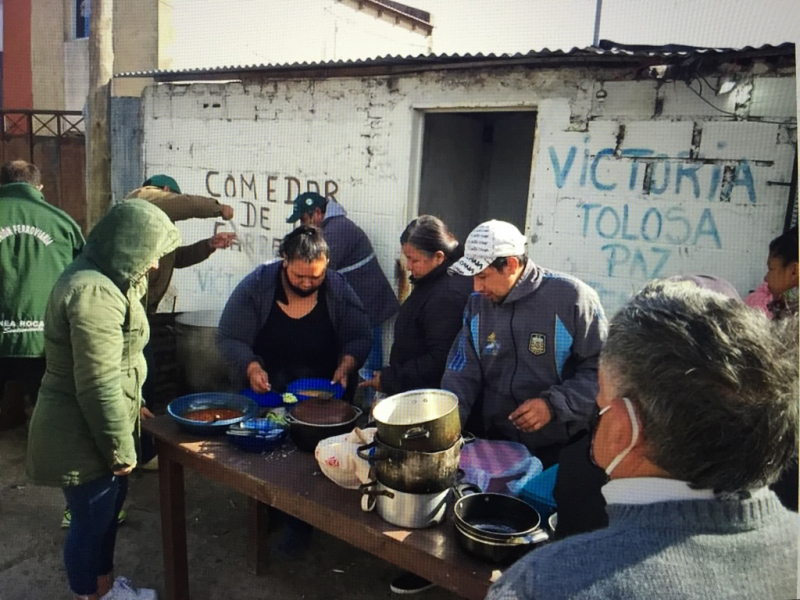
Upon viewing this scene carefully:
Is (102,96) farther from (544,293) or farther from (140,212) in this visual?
(544,293)

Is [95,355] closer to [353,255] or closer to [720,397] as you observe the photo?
[720,397]

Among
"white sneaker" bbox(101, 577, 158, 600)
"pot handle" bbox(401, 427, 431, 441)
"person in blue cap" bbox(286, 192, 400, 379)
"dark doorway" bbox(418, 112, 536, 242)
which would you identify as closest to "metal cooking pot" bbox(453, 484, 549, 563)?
"pot handle" bbox(401, 427, 431, 441)

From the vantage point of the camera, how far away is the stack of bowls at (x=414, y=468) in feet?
5.48

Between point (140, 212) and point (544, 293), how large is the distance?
161 centimetres

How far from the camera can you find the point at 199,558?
3.07 meters

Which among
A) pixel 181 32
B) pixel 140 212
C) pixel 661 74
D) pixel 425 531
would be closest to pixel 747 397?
pixel 425 531

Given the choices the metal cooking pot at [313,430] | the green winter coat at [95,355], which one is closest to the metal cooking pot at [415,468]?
the metal cooking pot at [313,430]

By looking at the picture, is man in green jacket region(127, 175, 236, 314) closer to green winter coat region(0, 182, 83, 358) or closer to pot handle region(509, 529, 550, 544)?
green winter coat region(0, 182, 83, 358)

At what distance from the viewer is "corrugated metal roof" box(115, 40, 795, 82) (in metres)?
3.24

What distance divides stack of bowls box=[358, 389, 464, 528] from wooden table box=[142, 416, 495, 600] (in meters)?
0.05

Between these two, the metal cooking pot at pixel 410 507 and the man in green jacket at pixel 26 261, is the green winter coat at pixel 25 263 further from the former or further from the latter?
the metal cooking pot at pixel 410 507

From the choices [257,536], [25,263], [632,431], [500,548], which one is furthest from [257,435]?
[25,263]

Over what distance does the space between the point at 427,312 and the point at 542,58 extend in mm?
2045

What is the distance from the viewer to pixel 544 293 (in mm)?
2430
